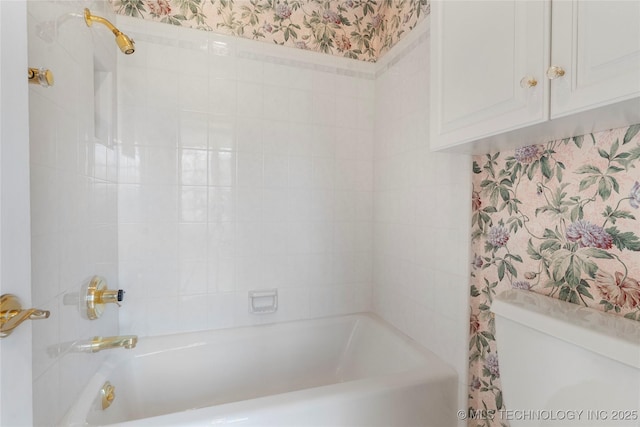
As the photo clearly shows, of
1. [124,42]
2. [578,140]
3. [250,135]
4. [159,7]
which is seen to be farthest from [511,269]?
[159,7]

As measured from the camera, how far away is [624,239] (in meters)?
0.70

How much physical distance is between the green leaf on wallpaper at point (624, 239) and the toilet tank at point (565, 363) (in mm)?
173

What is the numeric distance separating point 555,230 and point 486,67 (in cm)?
51

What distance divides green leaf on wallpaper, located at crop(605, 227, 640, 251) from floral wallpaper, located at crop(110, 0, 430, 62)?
3.81ft

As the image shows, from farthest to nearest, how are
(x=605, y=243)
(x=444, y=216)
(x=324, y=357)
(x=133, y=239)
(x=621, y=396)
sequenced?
1. (x=324, y=357)
2. (x=133, y=239)
3. (x=444, y=216)
4. (x=605, y=243)
5. (x=621, y=396)

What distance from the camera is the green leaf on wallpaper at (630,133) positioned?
67cm

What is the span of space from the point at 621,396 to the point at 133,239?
1749mm

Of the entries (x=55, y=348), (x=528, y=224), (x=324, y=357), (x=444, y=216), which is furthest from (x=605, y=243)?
(x=55, y=348)

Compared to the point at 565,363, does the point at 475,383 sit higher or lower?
lower

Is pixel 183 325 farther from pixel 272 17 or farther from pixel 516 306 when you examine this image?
pixel 272 17

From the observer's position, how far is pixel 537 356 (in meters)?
0.76

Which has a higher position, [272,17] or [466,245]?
[272,17]

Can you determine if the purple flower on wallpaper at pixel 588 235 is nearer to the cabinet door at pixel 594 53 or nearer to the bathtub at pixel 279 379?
the cabinet door at pixel 594 53

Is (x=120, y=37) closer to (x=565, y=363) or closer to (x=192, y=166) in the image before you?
(x=192, y=166)
